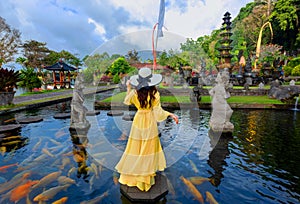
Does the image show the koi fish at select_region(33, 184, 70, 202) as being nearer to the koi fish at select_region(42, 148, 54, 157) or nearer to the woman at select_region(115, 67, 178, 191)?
the woman at select_region(115, 67, 178, 191)

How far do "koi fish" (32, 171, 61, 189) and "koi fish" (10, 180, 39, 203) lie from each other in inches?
5.3

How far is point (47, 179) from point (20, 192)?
1.77ft

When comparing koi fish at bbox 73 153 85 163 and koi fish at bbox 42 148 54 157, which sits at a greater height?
koi fish at bbox 42 148 54 157

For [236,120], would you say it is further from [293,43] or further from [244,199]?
[293,43]

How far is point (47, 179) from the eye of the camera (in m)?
3.97

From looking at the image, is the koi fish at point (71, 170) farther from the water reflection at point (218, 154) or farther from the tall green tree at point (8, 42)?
the tall green tree at point (8, 42)

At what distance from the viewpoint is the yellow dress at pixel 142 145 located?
3303 millimetres

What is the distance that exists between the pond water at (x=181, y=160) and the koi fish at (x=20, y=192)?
0.38 ft

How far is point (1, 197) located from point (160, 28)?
21.9ft

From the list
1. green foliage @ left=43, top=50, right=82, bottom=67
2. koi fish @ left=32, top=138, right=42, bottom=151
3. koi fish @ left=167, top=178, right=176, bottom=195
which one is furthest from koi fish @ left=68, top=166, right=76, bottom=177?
green foliage @ left=43, top=50, right=82, bottom=67

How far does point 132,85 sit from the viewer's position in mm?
3256

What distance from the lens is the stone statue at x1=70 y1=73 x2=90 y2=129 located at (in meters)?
7.24

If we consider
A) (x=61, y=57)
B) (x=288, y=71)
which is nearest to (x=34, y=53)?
(x=61, y=57)

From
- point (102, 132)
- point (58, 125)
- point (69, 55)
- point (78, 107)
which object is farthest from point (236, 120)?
point (69, 55)
